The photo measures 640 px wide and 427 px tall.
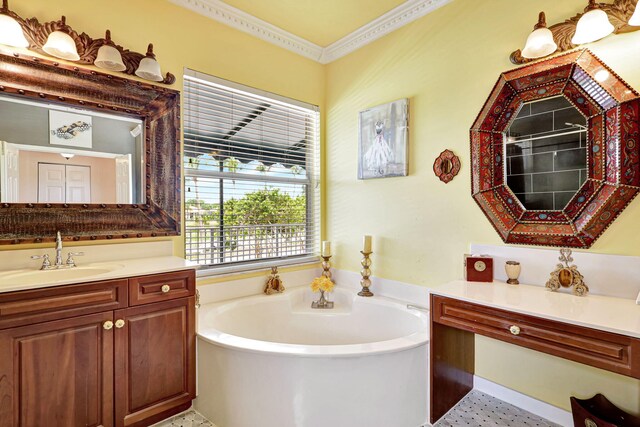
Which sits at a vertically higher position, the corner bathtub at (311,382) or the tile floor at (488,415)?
the corner bathtub at (311,382)

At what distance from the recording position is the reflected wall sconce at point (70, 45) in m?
1.61

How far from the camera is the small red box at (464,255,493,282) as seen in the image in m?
1.97

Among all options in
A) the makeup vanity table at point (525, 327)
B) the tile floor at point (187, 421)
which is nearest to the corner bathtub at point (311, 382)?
the tile floor at point (187, 421)

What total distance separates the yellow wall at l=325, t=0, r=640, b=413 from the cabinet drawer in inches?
58.8

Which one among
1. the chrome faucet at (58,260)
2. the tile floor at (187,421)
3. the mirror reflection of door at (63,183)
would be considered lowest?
the tile floor at (187,421)

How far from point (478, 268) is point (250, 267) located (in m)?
1.70

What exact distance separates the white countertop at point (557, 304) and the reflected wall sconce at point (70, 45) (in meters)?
2.26

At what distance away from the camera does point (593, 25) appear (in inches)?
60.7

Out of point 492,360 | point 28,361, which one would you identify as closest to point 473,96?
point 492,360

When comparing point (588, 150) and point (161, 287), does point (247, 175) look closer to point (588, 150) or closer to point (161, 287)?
point (161, 287)

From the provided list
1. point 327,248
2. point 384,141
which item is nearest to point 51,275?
point 327,248

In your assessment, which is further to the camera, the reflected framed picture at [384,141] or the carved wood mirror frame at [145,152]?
the reflected framed picture at [384,141]

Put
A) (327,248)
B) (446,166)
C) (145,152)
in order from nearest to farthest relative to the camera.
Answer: (145,152)
(446,166)
(327,248)

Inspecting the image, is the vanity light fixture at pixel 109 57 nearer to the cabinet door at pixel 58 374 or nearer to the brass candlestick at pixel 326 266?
Answer: the cabinet door at pixel 58 374
